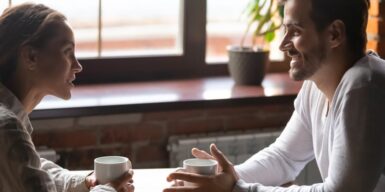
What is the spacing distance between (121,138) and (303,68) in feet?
3.31

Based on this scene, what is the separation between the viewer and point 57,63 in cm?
148

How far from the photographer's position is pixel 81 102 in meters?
2.35

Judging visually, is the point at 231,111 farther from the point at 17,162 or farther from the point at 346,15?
the point at 17,162

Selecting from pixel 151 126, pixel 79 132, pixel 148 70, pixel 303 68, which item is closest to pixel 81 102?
pixel 79 132

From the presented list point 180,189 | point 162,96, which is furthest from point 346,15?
point 162,96

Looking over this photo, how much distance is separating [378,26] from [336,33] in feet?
4.57

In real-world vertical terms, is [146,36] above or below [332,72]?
below

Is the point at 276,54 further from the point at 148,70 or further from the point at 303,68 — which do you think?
the point at 303,68

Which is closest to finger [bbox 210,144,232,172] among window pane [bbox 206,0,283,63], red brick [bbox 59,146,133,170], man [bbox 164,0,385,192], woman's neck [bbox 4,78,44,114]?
man [bbox 164,0,385,192]

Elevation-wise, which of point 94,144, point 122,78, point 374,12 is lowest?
point 94,144

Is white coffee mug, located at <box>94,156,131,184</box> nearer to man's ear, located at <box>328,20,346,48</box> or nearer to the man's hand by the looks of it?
the man's hand

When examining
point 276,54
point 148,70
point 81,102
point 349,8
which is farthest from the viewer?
point 276,54

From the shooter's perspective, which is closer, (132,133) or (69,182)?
(69,182)

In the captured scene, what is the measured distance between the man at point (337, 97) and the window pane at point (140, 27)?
1.07m
